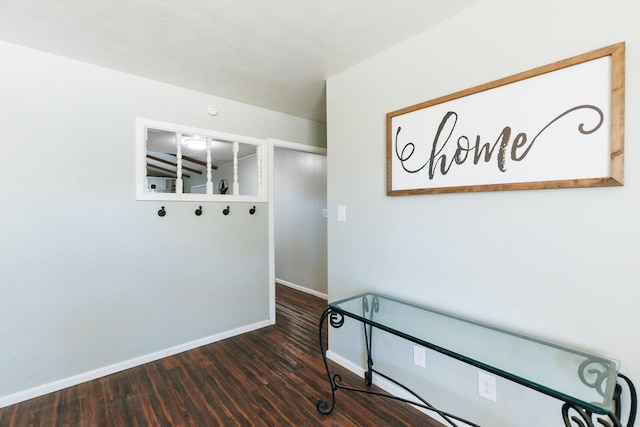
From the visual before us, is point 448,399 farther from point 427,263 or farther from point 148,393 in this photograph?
point 148,393

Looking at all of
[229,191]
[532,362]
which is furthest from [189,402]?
[229,191]

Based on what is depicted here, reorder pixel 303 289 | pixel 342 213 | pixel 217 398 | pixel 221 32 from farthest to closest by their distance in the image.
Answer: pixel 303 289
pixel 342 213
pixel 217 398
pixel 221 32

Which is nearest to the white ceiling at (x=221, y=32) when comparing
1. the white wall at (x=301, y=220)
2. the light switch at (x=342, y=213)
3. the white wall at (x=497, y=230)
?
the white wall at (x=497, y=230)

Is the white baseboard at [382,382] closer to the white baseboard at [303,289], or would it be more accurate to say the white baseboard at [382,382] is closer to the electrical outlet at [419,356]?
the electrical outlet at [419,356]

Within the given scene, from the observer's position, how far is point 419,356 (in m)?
1.77

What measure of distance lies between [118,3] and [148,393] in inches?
92.1

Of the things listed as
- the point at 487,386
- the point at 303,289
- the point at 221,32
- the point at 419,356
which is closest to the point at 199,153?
the point at 303,289

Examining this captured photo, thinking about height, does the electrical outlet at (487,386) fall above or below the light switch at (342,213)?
below

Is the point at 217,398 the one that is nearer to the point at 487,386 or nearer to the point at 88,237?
the point at 88,237

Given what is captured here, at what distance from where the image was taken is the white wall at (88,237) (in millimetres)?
1875

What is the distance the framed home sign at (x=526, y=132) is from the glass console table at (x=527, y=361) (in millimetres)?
705

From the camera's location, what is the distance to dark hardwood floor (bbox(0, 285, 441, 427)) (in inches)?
67.3

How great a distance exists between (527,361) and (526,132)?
39.7 inches

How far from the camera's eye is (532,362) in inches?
48.6
